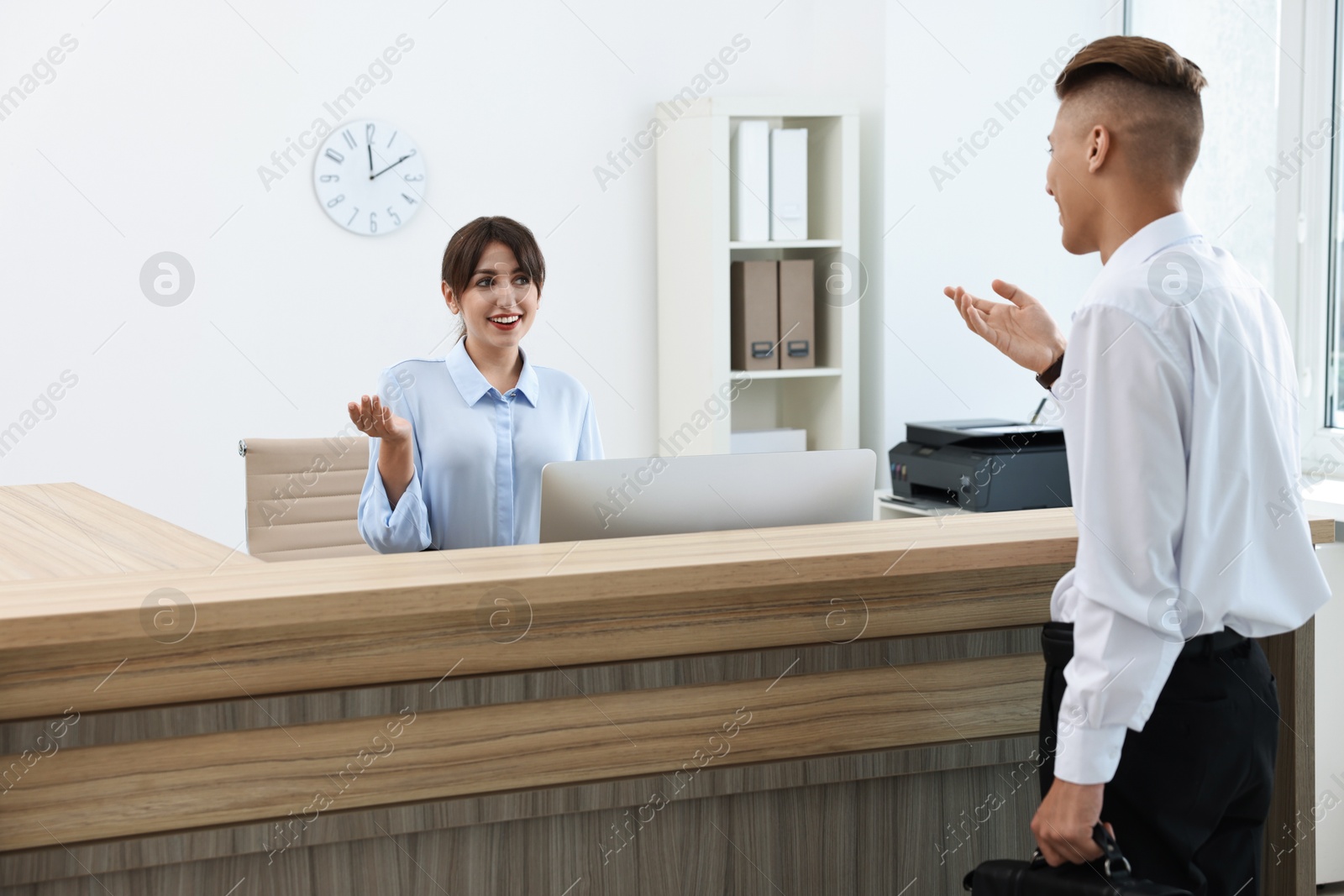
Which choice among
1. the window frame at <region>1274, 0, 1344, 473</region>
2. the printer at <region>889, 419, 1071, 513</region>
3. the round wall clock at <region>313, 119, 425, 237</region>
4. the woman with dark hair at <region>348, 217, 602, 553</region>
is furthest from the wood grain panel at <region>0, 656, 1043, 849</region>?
the round wall clock at <region>313, 119, 425, 237</region>

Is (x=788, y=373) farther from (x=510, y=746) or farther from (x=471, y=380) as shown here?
(x=510, y=746)

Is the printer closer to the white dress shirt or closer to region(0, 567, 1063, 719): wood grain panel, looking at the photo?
region(0, 567, 1063, 719): wood grain panel

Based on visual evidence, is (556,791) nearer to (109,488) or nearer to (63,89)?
(109,488)

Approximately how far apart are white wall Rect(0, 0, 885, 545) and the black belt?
2.96 m

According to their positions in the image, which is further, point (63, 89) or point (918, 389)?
point (918, 389)

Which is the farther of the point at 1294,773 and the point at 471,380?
the point at 471,380

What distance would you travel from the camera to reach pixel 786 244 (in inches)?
161

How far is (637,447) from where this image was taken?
4.50 meters

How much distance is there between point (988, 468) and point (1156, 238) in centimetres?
208

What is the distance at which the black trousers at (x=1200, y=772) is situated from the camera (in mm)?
1340

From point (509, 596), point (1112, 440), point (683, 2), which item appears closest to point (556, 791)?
point (509, 596)

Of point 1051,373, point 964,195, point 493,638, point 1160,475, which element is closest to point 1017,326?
point 1051,373

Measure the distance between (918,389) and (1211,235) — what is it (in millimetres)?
1082

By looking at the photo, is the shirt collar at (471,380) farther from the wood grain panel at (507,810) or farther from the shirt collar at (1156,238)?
the shirt collar at (1156,238)
